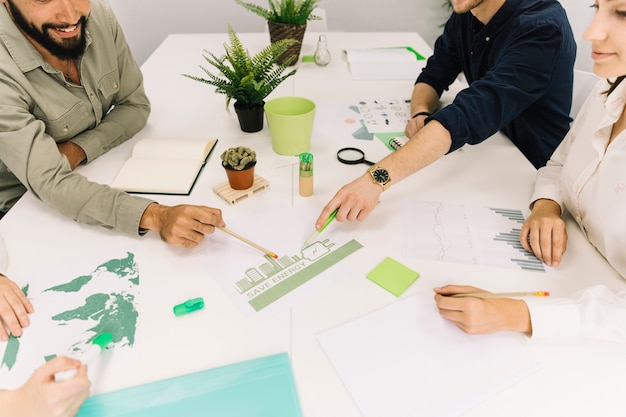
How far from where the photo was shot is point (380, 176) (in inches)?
42.3

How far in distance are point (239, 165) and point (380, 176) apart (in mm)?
360

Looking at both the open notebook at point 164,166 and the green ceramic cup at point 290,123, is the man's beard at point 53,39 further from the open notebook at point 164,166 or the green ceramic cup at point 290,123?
the green ceramic cup at point 290,123

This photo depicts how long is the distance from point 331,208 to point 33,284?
0.64 meters

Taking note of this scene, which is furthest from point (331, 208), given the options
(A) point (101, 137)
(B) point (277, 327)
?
(A) point (101, 137)

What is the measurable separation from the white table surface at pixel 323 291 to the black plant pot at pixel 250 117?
34mm

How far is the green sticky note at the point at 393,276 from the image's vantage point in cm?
85

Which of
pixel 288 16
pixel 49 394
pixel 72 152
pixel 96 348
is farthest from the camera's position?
pixel 288 16

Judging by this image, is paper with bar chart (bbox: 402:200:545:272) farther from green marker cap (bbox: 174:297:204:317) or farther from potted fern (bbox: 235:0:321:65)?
potted fern (bbox: 235:0:321:65)

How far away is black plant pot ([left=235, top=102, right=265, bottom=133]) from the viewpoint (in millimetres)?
1356

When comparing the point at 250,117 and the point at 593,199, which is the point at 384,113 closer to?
the point at 250,117

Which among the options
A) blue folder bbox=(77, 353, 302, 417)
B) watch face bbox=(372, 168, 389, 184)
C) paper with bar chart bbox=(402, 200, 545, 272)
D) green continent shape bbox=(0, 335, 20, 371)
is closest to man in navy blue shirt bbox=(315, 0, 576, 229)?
watch face bbox=(372, 168, 389, 184)

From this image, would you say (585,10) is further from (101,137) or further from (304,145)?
(101,137)

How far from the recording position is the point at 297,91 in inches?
66.1

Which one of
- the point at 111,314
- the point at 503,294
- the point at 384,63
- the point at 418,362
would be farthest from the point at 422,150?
the point at 384,63
